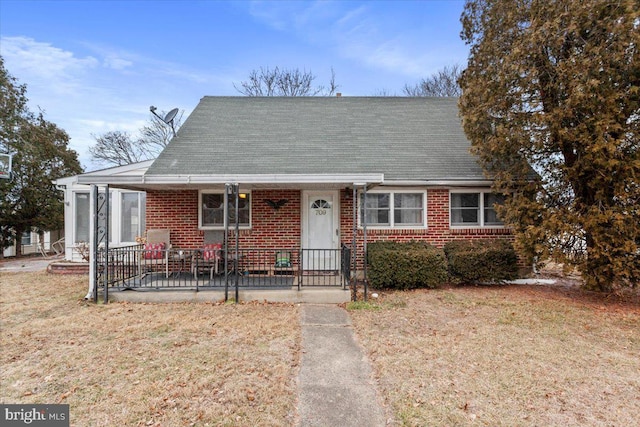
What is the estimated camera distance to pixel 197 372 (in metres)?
3.88

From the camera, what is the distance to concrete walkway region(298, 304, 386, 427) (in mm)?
3044

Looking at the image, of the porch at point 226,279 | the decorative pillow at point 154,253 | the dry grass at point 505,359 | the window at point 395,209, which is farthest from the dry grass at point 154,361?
the window at point 395,209

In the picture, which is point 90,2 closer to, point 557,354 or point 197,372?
point 197,372

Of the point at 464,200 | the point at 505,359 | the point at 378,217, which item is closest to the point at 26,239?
the point at 378,217

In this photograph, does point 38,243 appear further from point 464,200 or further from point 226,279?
point 464,200

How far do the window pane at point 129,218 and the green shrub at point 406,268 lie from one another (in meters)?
8.07

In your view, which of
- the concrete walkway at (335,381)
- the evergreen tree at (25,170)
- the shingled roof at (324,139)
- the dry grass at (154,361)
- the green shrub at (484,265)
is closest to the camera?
the concrete walkway at (335,381)

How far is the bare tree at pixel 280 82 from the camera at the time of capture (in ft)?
80.7

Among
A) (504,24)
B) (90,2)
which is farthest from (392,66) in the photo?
(90,2)

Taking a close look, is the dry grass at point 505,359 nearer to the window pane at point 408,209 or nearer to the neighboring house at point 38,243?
the window pane at point 408,209

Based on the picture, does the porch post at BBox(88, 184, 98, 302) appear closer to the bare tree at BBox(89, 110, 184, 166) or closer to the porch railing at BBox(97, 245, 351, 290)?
the porch railing at BBox(97, 245, 351, 290)

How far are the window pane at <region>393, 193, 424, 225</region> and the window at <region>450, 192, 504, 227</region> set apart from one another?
3.18 ft

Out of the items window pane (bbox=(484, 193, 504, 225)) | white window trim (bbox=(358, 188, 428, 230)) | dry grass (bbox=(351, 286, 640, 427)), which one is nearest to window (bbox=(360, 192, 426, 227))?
white window trim (bbox=(358, 188, 428, 230))

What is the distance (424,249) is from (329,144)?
4.44 meters
